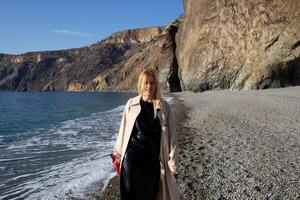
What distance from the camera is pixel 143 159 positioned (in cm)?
453

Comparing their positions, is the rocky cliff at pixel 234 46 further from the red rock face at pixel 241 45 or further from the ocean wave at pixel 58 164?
the ocean wave at pixel 58 164

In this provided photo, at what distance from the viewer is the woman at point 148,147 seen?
454cm

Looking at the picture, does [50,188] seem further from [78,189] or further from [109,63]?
[109,63]

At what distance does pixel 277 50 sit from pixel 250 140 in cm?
2742

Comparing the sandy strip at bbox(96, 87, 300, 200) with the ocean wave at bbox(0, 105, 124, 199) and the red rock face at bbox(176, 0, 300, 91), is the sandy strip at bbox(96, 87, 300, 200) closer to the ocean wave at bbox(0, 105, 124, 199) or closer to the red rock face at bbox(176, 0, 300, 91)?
the ocean wave at bbox(0, 105, 124, 199)

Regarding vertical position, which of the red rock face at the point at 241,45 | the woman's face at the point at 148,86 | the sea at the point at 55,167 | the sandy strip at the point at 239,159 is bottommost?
the sea at the point at 55,167

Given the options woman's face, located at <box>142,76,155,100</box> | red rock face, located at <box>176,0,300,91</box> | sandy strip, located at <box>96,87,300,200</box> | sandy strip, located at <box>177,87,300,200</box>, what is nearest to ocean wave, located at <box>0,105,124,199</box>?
sandy strip, located at <box>96,87,300,200</box>

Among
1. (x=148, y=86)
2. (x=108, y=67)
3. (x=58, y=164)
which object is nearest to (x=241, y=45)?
(x=58, y=164)

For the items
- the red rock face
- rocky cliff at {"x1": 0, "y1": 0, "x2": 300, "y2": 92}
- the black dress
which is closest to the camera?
the black dress

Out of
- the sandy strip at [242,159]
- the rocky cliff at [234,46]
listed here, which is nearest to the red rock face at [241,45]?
the rocky cliff at [234,46]

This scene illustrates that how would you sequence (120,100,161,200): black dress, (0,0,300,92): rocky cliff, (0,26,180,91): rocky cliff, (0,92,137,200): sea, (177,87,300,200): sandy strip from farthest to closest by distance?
(0,26,180,91): rocky cliff
(0,0,300,92): rocky cliff
(0,92,137,200): sea
(177,87,300,200): sandy strip
(120,100,161,200): black dress

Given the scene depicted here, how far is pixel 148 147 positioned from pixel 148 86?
2.09 feet

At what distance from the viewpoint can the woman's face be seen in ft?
15.1

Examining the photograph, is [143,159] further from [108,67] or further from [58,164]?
[108,67]
